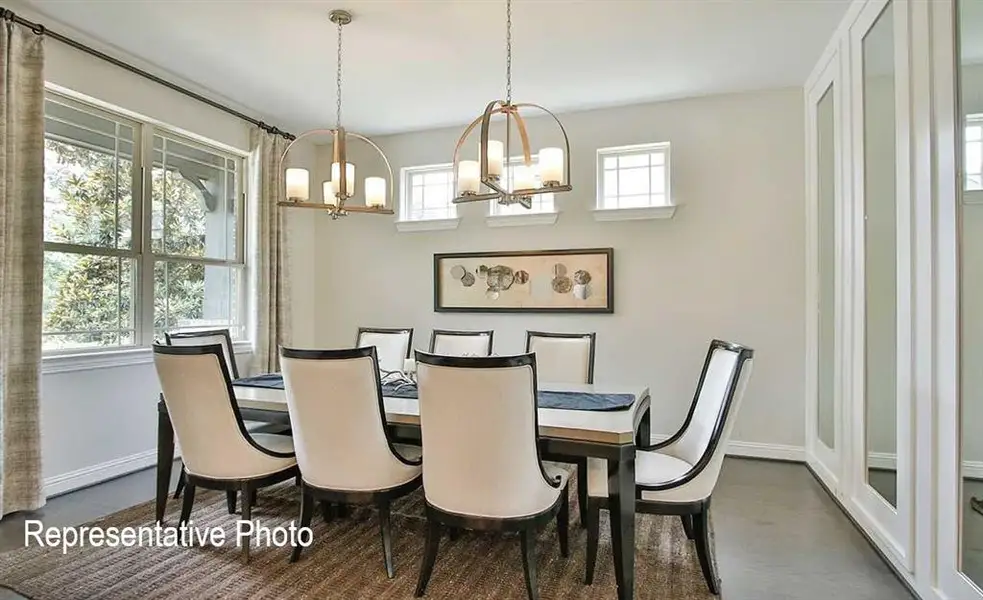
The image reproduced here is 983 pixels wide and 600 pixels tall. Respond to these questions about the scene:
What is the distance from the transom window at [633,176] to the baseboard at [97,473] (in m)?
4.02

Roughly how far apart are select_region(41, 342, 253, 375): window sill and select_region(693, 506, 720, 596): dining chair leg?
3422 millimetres

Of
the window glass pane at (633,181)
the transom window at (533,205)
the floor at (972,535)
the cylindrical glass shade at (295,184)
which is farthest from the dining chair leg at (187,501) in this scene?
the window glass pane at (633,181)

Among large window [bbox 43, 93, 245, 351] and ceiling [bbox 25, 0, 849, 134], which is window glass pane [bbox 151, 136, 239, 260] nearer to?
large window [bbox 43, 93, 245, 351]

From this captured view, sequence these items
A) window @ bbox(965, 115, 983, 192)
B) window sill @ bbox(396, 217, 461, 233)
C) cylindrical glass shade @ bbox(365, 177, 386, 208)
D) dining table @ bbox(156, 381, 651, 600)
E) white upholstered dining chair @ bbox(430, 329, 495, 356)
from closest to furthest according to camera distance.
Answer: window @ bbox(965, 115, 983, 192)
dining table @ bbox(156, 381, 651, 600)
cylindrical glass shade @ bbox(365, 177, 386, 208)
white upholstered dining chair @ bbox(430, 329, 495, 356)
window sill @ bbox(396, 217, 461, 233)

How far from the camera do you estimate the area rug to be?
87.8 inches

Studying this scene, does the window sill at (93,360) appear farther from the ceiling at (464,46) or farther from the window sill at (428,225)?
the window sill at (428,225)

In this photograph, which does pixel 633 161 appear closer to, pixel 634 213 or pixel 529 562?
pixel 634 213

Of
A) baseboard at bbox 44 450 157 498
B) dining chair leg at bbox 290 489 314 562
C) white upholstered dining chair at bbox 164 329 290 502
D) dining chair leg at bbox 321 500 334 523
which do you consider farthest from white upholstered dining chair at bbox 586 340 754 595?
baseboard at bbox 44 450 157 498

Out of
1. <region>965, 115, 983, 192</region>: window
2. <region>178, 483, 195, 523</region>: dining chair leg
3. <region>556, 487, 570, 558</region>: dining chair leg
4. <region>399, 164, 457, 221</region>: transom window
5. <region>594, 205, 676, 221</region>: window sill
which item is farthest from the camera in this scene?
<region>399, 164, 457, 221</region>: transom window

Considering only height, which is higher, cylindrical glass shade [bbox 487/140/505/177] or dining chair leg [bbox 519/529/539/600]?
cylindrical glass shade [bbox 487/140/505/177]

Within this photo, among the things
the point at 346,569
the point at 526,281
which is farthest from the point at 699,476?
the point at 526,281

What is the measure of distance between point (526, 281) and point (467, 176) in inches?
83.0

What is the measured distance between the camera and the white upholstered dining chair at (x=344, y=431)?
2.23 metres

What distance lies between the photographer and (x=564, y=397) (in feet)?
9.16
